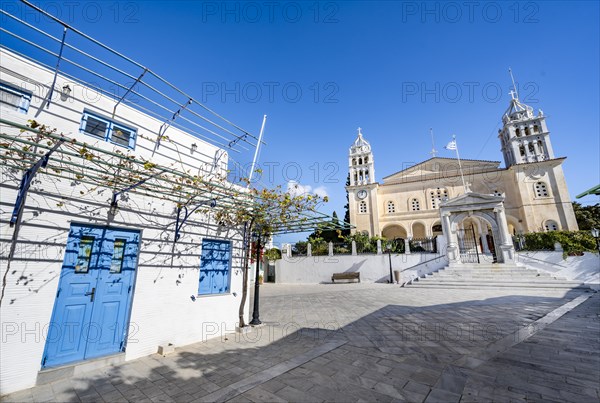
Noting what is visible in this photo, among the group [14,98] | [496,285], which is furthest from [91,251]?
[496,285]

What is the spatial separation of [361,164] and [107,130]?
29659 millimetres

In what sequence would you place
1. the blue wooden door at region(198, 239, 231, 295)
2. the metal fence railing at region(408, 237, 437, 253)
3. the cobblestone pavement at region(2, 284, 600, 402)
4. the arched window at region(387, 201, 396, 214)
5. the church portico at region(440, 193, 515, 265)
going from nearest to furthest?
the cobblestone pavement at region(2, 284, 600, 402) < the blue wooden door at region(198, 239, 231, 295) < the church portico at region(440, 193, 515, 265) < the metal fence railing at region(408, 237, 437, 253) < the arched window at region(387, 201, 396, 214)

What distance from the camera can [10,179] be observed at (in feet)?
12.5

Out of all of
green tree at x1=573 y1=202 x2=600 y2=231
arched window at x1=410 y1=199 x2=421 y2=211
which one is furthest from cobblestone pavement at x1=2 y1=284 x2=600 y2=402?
green tree at x1=573 y1=202 x2=600 y2=231

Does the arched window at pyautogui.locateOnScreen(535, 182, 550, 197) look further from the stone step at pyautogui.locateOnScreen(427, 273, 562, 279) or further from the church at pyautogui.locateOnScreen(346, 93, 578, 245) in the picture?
the stone step at pyautogui.locateOnScreen(427, 273, 562, 279)

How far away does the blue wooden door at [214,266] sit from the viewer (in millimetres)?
6199

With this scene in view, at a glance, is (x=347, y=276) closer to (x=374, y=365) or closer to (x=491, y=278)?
(x=491, y=278)

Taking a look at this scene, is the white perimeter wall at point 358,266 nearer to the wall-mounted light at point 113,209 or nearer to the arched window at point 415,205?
the arched window at point 415,205

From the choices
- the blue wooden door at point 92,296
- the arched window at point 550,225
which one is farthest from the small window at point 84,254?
the arched window at point 550,225

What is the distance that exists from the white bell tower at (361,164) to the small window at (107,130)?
1102 inches

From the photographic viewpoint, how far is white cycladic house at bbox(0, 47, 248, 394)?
12.2 ft

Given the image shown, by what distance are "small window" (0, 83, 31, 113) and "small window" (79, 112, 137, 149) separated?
735 mm

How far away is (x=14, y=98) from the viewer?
407 cm

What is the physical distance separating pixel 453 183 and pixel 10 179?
108 ft
